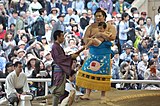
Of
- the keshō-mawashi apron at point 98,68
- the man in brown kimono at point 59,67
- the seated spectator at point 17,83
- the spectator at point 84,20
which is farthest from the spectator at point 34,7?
the man in brown kimono at point 59,67

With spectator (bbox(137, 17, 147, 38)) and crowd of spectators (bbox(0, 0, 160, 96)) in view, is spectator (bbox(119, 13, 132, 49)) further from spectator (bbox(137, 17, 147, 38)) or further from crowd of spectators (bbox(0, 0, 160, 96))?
spectator (bbox(137, 17, 147, 38))

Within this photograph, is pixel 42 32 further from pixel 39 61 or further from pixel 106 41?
pixel 106 41

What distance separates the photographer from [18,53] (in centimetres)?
1049

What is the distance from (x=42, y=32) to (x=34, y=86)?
310cm

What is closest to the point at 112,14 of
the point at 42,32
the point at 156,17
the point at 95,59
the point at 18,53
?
the point at 156,17

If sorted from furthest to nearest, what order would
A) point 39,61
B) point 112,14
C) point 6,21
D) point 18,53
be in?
1. point 112,14
2. point 6,21
3. point 18,53
4. point 39,61

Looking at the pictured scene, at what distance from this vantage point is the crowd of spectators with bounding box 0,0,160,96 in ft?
34.2

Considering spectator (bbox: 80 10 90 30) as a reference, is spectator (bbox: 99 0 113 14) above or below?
above

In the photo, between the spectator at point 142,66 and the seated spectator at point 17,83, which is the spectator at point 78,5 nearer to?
the spectator at point 142,66

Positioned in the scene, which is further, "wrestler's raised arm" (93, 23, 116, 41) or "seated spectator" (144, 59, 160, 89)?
"seated spectator" (144, 59, 160, 89)

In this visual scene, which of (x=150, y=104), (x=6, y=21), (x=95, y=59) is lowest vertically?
(x=150, y=104)

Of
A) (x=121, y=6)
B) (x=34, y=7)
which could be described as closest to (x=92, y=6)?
(x=121, y=6)

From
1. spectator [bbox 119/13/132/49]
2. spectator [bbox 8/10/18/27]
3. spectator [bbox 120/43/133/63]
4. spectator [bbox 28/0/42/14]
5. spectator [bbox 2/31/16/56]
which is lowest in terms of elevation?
spectator [bbox 120/43/133/63]

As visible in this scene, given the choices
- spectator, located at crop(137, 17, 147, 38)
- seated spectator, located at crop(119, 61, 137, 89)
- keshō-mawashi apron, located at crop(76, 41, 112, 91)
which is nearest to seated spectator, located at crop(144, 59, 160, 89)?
seated spectator, located at crop(119, 61, 137, 89)
